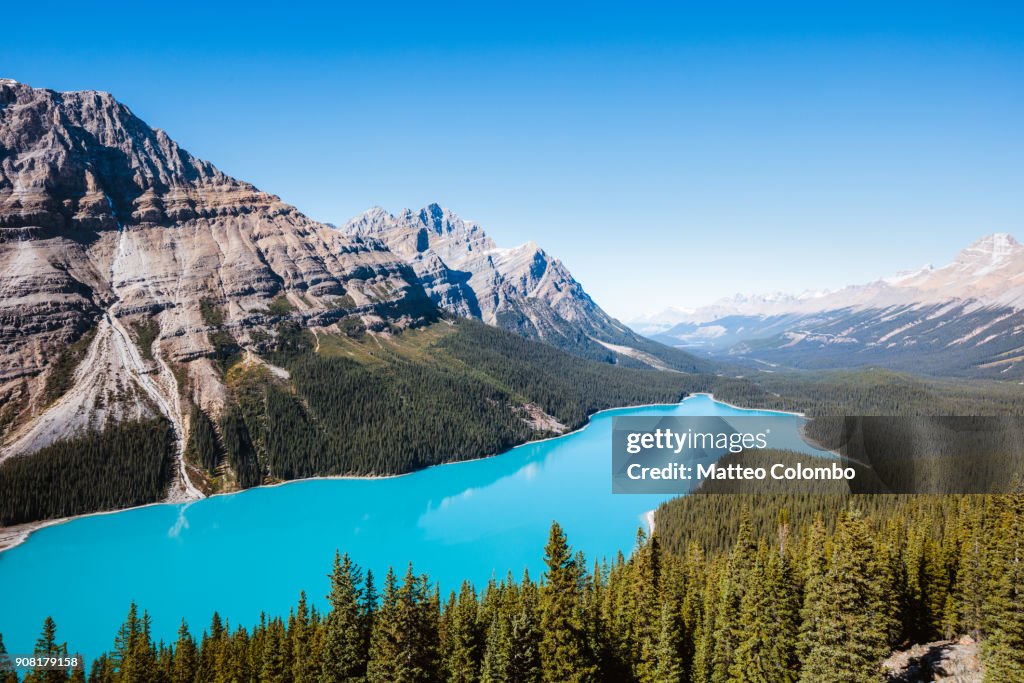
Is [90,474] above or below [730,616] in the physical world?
below

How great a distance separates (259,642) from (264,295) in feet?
551

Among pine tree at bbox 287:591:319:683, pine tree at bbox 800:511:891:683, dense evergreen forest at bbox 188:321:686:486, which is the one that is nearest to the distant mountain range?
dense evergreen forest at bbox 188:321:686:486

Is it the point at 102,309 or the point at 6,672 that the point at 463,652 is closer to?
the point at 6,672

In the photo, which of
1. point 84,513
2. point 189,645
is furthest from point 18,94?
point 189,645

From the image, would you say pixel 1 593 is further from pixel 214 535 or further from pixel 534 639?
pixel 534 639

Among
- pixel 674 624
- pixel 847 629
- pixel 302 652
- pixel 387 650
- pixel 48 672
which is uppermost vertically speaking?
pixel 847 629

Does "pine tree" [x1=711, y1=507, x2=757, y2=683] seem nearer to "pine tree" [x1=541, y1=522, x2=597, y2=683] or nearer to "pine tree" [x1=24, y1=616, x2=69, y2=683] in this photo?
"pine tree" [x1=541, y1=522, x2=597, y2=683]

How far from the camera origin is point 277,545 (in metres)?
Result: 94.7

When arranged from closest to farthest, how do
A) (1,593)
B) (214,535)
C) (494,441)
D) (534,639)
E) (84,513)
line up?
(534,639) < (1,593) < (214,535) < (84,513) < (494,441)

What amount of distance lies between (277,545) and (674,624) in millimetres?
77079

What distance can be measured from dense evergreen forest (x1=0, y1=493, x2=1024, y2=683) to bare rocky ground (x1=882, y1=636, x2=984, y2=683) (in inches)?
59.3

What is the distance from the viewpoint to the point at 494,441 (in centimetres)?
17188

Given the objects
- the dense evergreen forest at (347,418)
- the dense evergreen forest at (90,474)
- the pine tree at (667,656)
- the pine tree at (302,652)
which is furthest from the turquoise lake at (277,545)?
the pine tree at (667,656)

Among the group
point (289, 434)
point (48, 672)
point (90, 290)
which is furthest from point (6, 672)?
point (90, 290)
